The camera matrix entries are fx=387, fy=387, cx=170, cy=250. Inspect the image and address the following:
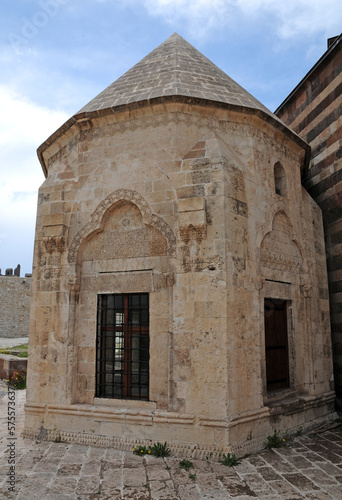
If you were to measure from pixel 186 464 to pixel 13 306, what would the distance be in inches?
881

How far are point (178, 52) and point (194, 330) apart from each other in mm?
5512

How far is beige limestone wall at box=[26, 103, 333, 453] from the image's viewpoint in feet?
17.4

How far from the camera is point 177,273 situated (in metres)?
5.58

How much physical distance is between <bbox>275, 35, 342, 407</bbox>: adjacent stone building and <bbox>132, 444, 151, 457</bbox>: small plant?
169 inches

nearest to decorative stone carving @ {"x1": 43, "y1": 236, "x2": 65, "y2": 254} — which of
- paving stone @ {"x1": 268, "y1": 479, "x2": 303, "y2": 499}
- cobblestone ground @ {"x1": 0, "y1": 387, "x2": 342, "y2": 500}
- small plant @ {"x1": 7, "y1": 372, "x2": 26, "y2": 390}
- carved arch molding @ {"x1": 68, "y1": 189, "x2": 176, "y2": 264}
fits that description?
carved arch molding @ {"x1": 68, "y1": 189, "x2": 176, "y2": 264}

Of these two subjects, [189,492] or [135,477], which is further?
[135,477]

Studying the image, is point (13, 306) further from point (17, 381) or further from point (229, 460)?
point (229, 460)

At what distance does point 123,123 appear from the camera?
6.40 meters

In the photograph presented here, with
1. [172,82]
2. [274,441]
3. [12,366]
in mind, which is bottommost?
[274,441]

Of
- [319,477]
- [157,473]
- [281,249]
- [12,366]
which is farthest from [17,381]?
[319,477]

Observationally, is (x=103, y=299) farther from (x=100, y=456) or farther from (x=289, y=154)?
(x=289, y=154)

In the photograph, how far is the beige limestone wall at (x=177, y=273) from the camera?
17.4 ft

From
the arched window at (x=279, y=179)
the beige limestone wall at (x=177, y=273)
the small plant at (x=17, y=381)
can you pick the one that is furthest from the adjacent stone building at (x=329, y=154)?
the small plant at (x=17, y=381)

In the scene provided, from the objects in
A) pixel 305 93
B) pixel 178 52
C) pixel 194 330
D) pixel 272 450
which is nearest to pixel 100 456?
pixel 194 330
